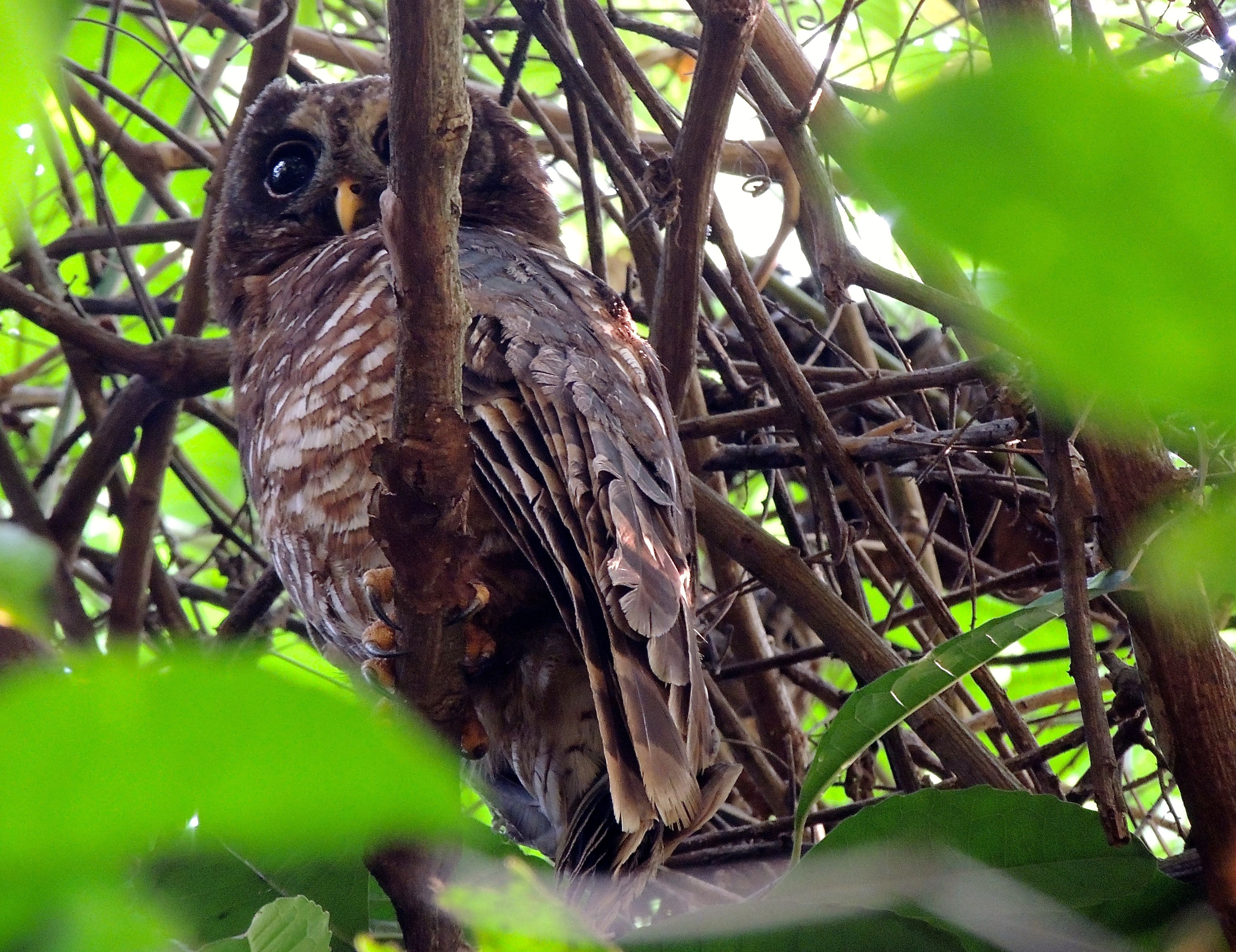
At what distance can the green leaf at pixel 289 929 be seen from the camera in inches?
45.6

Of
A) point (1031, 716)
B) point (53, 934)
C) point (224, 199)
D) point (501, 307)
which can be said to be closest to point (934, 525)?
point (1031, 716)

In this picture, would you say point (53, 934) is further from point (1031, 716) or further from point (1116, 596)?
point (1031, 716)

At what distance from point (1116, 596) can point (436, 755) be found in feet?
4.62

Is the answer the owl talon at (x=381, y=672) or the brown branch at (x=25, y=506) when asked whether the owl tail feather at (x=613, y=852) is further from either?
the brown branch at (x=25, y=506)

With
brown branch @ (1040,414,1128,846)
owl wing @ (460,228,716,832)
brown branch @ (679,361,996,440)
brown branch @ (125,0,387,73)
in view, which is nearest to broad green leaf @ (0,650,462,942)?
owl wing @ (460,228,716,832)

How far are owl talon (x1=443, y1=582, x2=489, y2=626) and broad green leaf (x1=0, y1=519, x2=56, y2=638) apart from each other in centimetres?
88

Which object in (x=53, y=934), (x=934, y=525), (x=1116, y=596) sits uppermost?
(x=53, y=934)

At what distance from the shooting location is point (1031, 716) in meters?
2.87

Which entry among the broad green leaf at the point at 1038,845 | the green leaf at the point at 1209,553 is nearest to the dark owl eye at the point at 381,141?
the broad green leaf at the point at 1038,845

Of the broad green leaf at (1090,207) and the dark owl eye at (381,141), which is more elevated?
the dark owl eye at (381,141)

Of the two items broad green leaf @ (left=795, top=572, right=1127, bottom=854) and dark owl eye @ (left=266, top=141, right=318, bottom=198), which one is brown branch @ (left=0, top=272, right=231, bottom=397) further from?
broad green leaf @ (left=795, top=572, right=1127, bottom=854)

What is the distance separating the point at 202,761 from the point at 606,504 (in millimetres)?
1343

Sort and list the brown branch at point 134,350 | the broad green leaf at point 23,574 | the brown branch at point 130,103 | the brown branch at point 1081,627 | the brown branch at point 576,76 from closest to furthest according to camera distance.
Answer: the broad green leaf at point 23,574, the brown branch at point 1081,627, the brown branch at point 576,76, the brown branch at point 134,350, the brown branch at point 130,103

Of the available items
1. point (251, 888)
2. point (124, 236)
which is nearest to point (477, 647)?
point (251, 888)
